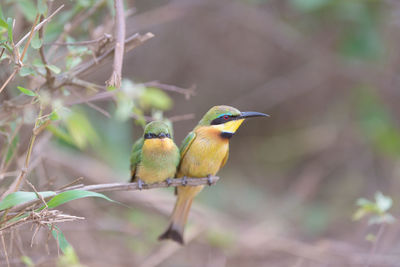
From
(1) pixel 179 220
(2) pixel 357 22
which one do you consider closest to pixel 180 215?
(1) pixel 179 220

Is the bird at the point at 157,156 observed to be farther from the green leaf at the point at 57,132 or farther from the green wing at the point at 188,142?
the green leaf at the point at 57,132

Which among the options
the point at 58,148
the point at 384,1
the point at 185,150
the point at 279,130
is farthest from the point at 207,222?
the point at 384,1

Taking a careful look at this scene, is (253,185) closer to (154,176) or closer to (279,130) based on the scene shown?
(279,130)

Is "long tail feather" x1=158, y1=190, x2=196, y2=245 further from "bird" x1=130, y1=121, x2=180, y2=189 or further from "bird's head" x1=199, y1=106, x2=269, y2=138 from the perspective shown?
"bird's head" x1=199, y1=106, x2=269, y2=138

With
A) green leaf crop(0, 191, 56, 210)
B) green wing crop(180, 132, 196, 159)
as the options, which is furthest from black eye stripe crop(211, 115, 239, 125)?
green leaf crop(0, 191, 56, 210)

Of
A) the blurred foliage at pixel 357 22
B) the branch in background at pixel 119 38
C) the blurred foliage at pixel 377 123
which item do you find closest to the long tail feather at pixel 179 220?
the branch in background at pixel 119 38

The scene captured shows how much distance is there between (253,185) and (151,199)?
231cm

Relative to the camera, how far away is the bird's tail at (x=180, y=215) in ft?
8.87

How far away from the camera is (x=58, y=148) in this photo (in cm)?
423

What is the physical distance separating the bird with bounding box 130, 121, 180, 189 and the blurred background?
1196mm

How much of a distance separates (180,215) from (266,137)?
12.5 feet

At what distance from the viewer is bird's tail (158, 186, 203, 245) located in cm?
271

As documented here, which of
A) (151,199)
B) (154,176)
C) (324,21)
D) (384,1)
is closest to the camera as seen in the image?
(154,176)

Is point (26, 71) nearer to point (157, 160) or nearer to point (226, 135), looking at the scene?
point (157, 160)
